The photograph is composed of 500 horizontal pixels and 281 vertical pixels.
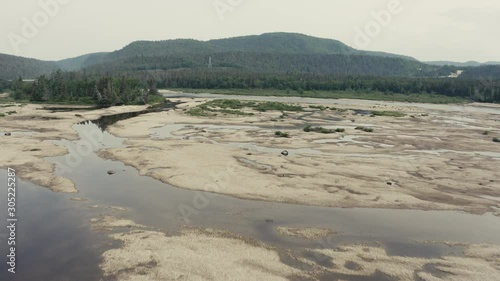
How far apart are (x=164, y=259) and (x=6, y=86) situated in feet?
624

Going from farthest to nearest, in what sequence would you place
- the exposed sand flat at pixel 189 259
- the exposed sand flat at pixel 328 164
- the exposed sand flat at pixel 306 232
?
the exposed sand flat at pixel 328 164
the exposed sand flat at pixel 306 232
the exposed sand flat at pixel 189 259

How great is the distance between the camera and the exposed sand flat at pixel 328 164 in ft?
110

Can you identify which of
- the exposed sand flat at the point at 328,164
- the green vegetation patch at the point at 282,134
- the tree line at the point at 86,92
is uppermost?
the tree line at the point at 86,92

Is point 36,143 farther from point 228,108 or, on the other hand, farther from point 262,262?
point 228,108

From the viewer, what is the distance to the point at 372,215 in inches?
1169

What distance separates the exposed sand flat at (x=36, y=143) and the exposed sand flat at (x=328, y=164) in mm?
7204

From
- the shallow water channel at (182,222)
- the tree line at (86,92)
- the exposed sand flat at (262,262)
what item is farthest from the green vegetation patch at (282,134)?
the tree line at (86,92)

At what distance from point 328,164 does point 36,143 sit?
3753cm

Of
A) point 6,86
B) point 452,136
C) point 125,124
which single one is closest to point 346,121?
point 452,136

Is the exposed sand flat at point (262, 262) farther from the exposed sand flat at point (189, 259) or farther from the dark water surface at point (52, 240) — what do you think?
the dark water surface at point (52, 240)

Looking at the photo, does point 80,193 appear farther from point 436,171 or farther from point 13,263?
point 436,171

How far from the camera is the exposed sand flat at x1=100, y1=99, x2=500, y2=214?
110ft

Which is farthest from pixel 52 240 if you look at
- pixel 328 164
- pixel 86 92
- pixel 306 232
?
pixel 86 92

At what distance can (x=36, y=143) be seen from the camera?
51.1 metres
